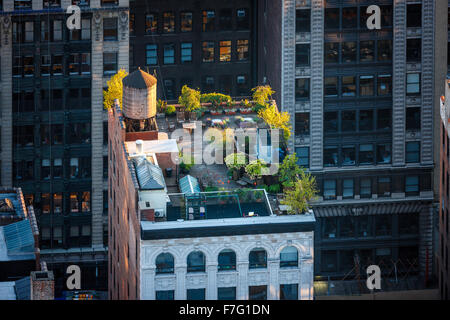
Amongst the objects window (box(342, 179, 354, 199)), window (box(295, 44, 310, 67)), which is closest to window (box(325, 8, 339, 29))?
window (box(295, 44, 310, 67))

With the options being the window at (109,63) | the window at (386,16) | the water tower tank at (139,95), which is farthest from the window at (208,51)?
the water tower tank at (139,95)

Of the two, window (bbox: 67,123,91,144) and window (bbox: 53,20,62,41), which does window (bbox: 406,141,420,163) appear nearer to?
window (bbox: 67,123,91,144)

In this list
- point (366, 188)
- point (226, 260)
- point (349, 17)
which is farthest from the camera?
point (366, 188)

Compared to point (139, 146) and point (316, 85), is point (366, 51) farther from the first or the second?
point (139, 146)

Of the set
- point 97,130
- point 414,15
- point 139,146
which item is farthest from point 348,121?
point 139,146
